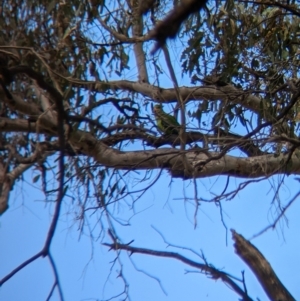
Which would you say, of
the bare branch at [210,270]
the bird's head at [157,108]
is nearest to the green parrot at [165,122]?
the bird's head at [157,108]

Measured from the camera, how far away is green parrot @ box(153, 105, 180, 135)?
3.80 metres

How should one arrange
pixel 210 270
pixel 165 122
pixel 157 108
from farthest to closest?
pixel 157 108 < pixel 165 122 < pixel 210 270

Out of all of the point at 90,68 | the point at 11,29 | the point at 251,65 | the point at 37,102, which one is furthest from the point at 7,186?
the point at 251,65

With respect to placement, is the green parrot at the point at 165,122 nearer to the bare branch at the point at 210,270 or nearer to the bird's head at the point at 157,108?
the bird's head at the point at 157,108

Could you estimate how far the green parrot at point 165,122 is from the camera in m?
3.80

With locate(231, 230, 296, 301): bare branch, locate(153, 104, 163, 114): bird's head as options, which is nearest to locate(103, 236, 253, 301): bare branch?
locate(231, 230, 296, 301): bare branch

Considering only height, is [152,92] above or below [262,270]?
above

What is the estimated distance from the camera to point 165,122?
3840mm

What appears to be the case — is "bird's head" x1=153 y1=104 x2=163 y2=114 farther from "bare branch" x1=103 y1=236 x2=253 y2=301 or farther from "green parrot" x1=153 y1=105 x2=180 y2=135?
"bare branch" x1=103 y1=236 x2=253 y2=301

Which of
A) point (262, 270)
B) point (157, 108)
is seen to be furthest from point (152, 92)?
point (262, 270)

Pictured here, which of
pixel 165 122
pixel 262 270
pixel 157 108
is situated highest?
pixel 157 108

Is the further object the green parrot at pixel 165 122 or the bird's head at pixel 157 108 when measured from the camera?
the bird's head at pixel 157 108

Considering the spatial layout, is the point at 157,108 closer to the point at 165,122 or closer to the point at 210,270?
the point at 165,122

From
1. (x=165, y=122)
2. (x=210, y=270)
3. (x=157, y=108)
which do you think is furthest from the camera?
(x=157, y=108)
